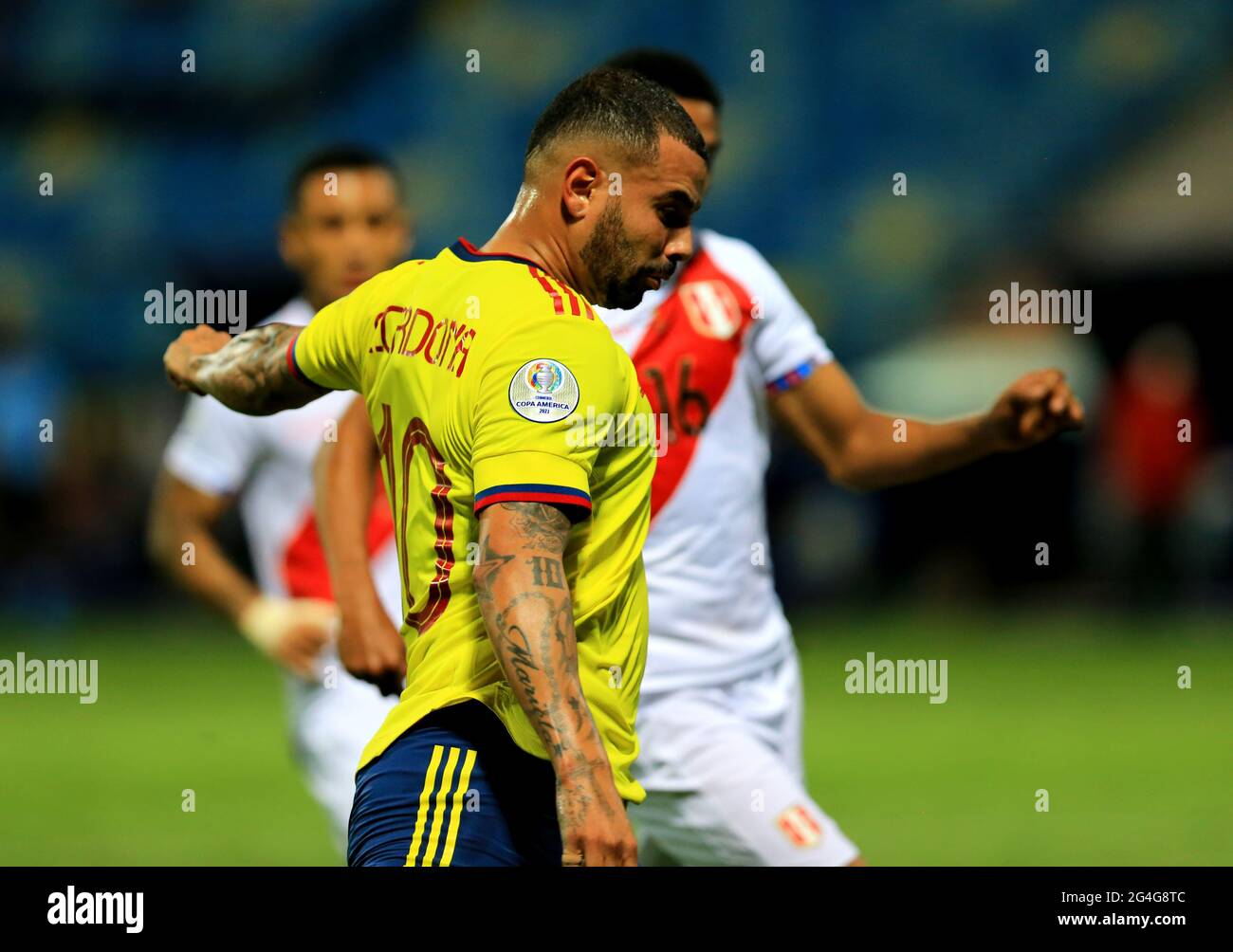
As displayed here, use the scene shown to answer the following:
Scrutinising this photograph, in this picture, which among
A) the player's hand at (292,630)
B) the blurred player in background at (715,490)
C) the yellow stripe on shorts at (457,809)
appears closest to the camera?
the yellow stripe on shorts at (457,809)

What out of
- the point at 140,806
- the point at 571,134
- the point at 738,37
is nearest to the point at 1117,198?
the point at 738,37

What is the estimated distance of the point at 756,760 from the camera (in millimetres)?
4879

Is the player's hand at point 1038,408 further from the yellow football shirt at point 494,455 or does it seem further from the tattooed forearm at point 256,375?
the tattooed forearm at point 256,375

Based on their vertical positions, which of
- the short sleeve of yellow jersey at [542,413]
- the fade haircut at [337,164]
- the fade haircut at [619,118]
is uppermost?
the fade haircut at [337,164]

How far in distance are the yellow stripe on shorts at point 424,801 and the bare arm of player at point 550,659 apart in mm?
287

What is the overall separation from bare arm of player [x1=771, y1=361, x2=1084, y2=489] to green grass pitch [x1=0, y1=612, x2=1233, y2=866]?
10.4 feet

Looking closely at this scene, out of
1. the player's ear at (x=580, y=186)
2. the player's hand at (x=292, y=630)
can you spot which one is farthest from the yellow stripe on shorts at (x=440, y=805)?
the player's hand at (x=292, y=630)

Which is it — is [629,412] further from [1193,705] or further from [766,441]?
[1193,705]

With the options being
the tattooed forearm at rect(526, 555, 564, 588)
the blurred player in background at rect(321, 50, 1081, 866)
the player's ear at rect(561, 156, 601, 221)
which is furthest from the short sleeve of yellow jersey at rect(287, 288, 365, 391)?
the blurred player in background at rect(321, 50, 1081, 866)

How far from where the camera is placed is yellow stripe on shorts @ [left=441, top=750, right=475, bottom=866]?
315 centimetres

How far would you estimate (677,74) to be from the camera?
505 cm

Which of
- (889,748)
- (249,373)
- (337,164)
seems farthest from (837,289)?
(249,373)

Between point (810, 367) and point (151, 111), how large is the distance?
15.8 meters

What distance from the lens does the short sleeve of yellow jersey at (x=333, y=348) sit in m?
3.51
